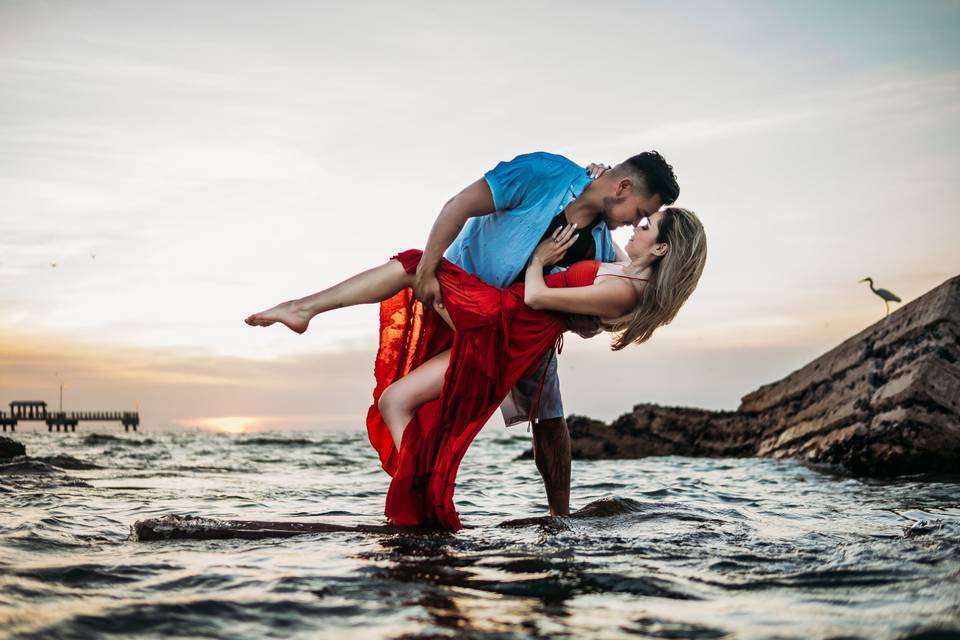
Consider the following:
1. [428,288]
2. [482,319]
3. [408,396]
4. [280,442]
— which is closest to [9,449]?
[408,396]

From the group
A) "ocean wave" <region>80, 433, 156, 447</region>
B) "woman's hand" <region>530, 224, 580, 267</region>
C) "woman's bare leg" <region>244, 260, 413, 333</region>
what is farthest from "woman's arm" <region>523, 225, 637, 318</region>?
"ocean wave" <region>80, 433, 156, 447</region>

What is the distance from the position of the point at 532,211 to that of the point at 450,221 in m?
0.49

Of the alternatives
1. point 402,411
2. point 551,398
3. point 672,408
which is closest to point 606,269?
point 551,398

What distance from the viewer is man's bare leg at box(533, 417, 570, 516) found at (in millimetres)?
5398

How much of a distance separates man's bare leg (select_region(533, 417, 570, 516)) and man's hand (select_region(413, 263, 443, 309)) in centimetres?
109

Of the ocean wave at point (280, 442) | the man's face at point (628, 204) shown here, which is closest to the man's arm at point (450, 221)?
the man's face at point (628, 204)

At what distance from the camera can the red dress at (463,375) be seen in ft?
15.6

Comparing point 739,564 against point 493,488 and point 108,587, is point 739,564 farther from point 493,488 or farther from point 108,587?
point 493,488

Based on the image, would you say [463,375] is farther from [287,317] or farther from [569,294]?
[287,317]

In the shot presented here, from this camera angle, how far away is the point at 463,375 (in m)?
4.83

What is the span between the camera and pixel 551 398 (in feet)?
17.7

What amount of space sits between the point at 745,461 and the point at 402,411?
6.77m

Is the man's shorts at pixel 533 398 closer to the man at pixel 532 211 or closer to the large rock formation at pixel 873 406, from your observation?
the man at pixel 532 211

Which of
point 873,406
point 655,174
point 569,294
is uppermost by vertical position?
point 655,174
